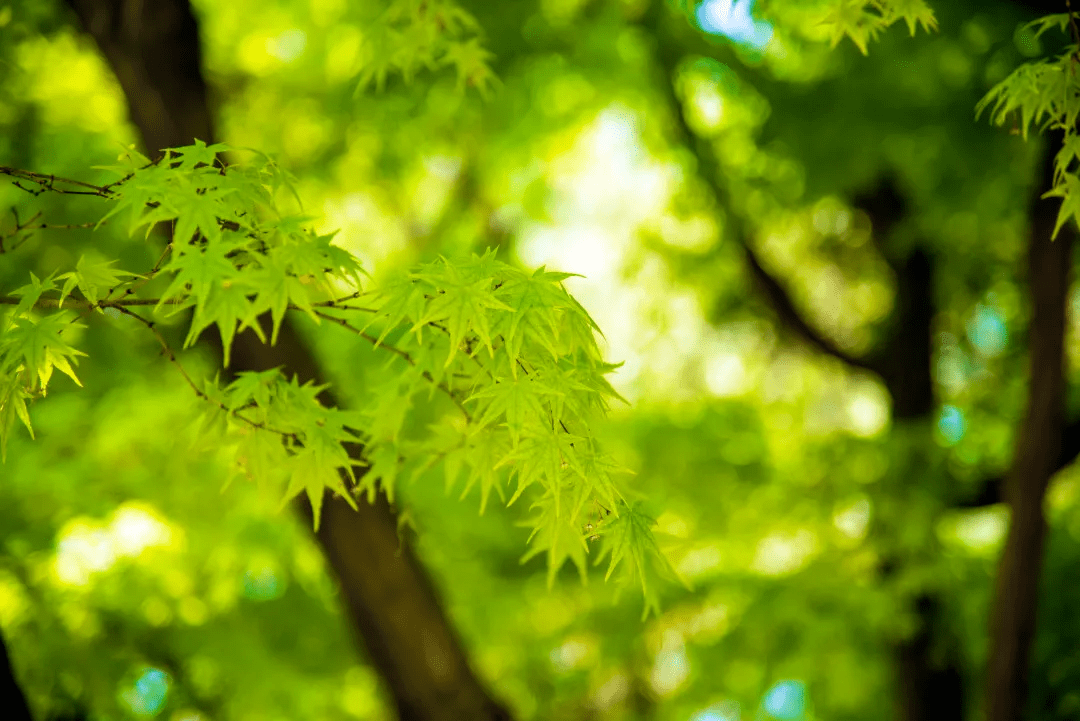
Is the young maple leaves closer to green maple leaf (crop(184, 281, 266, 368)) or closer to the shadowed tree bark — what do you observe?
green maple leaf (crop(184, 281, 266, 368))

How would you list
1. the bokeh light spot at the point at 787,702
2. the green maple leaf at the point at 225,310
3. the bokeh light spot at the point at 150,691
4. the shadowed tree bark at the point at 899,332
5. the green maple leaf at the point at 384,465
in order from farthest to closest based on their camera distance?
the bokeh light spot at the point at 787,702
the shadowed tree bark at the point at 899,332
the bokeh light spot at the point at 150,691
the green maple leaf at the point at 384,465
the green maple leaf at the point at 225,310

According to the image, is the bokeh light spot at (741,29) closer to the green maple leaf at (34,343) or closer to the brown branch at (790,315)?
the brown branch at (790,315)

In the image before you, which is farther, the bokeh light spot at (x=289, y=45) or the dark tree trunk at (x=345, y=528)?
the bokeh light spot at (x=289, y=45)

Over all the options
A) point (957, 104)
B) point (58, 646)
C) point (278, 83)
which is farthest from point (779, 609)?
point (278, 83)

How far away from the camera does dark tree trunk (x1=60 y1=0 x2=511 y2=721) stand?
2969 millimetres

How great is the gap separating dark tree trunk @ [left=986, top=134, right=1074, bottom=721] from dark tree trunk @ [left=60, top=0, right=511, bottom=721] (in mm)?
1954

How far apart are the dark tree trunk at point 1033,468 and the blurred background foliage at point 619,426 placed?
146mm

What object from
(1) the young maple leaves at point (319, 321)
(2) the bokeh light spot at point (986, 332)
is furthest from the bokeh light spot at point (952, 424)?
(1) the young maple leaves at point (319, 321)

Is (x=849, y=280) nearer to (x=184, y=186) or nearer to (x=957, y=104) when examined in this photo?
(x=957, y=104)

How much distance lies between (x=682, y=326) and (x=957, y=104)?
3.11m

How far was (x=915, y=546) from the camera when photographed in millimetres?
4059

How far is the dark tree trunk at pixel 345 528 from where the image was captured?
297 centimetres

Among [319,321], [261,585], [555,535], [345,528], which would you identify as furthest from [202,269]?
[261,585]

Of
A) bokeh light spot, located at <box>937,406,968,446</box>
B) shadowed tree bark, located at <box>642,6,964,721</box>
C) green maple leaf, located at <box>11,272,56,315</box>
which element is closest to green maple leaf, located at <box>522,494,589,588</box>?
green maple leaf, located at <box>11,272,56,315</box>
